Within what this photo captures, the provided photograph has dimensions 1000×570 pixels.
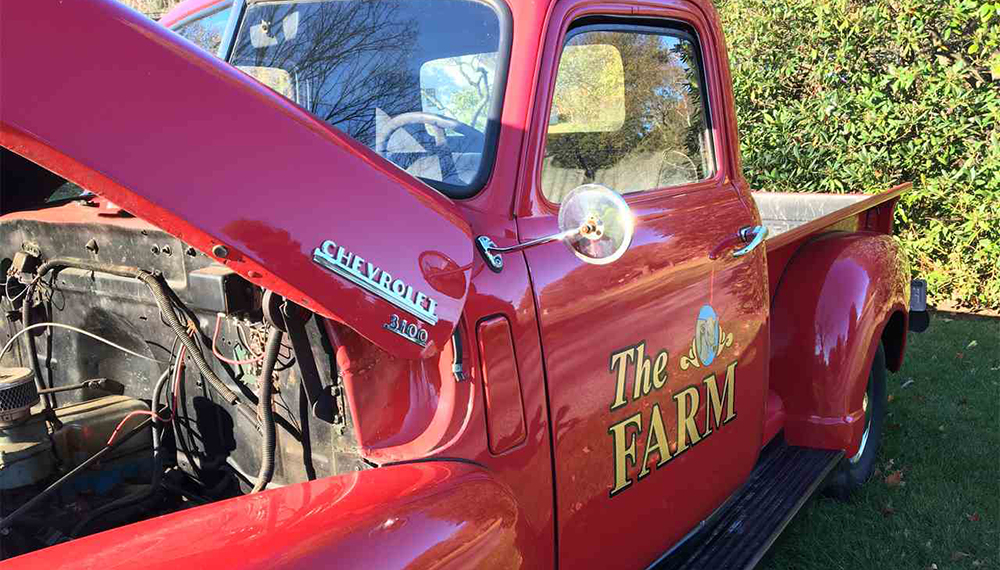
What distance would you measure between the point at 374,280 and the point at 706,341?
4.17 ft

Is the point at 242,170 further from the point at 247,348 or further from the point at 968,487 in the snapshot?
the point at 968,487

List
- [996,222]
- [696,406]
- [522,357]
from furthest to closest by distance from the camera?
[996,222] → [696,406] → [522,357]

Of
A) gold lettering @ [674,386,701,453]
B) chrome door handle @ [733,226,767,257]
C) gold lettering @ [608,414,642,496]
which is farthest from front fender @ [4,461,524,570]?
chrome door handle @ [733,226,767,257]

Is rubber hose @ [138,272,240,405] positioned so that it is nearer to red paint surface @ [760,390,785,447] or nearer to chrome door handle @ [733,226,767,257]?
chrome door handle @ [733,226,767,257]

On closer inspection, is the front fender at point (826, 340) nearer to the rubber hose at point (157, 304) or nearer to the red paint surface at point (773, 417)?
the red paint surface at point (773, 417)

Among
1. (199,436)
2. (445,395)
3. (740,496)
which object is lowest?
(740,496)

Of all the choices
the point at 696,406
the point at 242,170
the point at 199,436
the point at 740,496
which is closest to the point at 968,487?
the point at 740,496

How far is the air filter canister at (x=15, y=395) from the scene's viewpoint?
1.97 meters

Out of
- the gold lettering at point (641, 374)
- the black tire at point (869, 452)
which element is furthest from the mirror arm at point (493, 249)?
the black tire at point (869, 452)

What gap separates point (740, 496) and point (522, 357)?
1419mm

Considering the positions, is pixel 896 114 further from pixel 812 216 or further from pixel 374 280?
pixel 374 280

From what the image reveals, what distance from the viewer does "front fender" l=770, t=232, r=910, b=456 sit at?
313 centimetres

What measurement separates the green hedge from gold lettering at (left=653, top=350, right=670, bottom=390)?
4.86 metres

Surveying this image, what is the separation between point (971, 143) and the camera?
19.9 ft
